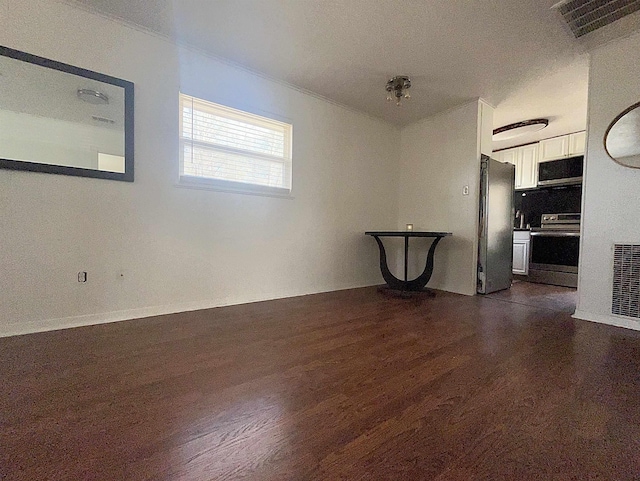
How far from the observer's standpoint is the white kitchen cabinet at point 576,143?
443 cm

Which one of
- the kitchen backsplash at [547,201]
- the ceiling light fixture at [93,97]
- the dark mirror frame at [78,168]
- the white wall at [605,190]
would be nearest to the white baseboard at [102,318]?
the dark mirror frame at [78,168]

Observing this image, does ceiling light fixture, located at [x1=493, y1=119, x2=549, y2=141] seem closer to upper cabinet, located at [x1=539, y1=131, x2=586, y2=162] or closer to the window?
upper cabinet, located at [x1=539, y1=131, x2=586, y2=162]

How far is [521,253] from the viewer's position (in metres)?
4.66

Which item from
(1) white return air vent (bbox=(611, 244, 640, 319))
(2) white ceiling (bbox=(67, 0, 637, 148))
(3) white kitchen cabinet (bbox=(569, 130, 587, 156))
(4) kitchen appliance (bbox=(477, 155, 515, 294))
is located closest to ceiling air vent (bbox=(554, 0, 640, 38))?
(2) white ceiling (bbox=(67, 0, 637, 148))

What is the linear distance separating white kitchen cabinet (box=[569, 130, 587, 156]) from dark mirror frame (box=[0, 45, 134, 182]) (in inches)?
234

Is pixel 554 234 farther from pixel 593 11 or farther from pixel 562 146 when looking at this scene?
pixel 593 11

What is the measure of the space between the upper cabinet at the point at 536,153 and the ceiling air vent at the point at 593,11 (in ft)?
9.68

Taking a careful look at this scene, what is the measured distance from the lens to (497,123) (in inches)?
162

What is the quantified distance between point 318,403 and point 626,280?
8.96 feet

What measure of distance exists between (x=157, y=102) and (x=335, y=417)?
105 inches

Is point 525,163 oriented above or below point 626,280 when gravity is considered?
above

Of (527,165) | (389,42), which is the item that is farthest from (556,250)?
(389,42)

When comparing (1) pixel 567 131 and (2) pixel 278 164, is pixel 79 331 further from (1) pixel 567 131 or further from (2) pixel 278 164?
(1) pixel 567 131

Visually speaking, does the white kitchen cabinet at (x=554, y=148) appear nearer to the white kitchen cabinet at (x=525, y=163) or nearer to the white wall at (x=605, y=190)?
the white kitchen cabinet at (x=525, y=163)
